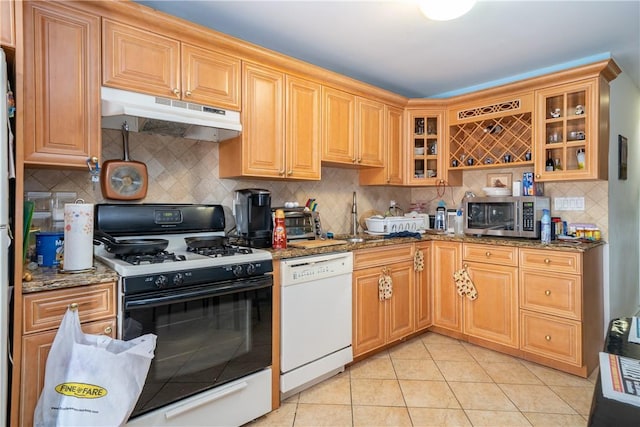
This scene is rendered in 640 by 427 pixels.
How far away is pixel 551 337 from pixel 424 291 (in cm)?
98

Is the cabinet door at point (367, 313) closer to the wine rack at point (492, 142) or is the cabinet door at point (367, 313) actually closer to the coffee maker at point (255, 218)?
the coffee maker at point (255, 218)

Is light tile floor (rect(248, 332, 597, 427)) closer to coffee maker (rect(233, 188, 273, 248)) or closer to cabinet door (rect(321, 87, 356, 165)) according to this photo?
coffee maker (rect(233, 188, 273, 248))

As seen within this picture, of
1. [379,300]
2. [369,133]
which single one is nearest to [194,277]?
[379,300]

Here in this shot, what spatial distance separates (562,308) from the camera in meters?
2.55

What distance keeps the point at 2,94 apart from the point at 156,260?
0.87 meters

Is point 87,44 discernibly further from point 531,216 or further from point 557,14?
point 531,216

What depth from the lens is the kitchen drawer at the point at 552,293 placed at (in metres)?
2.49

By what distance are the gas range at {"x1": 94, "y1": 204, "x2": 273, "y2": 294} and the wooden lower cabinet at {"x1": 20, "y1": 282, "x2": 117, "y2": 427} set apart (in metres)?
0.16

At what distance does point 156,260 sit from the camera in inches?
68.4

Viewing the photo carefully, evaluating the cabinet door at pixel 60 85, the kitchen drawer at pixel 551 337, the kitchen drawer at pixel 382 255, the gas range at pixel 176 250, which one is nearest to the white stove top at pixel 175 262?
the gas range at pixel 176 250

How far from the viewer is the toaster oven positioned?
8.83 feet

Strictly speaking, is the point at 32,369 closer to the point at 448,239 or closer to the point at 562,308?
the point at 448,239

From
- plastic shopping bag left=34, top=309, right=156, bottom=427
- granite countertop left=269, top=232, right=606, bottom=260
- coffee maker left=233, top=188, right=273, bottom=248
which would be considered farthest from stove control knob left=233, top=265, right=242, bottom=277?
plastic shopping bag left=34, top=309, right=156, bottom=427

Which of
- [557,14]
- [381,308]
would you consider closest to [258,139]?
[381,308]
